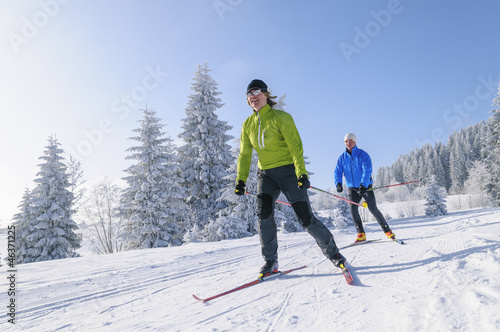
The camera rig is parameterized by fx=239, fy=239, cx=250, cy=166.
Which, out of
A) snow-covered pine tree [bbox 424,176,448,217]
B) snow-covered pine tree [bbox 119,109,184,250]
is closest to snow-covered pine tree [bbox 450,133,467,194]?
snow-covered pine tree [bbox 424,176,448,217]

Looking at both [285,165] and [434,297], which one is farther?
[285,165]

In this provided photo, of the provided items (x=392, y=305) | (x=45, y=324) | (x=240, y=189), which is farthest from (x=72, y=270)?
(x=392, y=305)

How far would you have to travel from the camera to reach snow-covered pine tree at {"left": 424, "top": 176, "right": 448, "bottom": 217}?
3144 centimetres

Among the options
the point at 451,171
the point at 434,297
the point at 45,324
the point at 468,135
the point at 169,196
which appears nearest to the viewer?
the point at 434,297

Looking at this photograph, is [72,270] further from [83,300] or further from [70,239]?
[70,239]

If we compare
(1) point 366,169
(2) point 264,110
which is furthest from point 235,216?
(2) point 264,110

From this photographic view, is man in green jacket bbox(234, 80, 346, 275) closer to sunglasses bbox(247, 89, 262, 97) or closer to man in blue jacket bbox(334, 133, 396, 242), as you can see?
sunglasses bbox(247, 89, 262, 97)

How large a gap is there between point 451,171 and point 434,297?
300 ft

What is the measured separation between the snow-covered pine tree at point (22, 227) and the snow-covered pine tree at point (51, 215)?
20cm

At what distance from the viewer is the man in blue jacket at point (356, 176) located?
4789mm

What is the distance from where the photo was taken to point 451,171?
71.5 metres

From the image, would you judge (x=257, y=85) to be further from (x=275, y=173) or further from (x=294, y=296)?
(x=294, y=296)

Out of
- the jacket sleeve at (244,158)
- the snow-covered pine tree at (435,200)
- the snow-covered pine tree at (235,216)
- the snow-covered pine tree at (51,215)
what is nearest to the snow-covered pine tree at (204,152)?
the snow-covered pine tree at (235,216)

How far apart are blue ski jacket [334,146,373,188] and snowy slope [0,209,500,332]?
160cm
